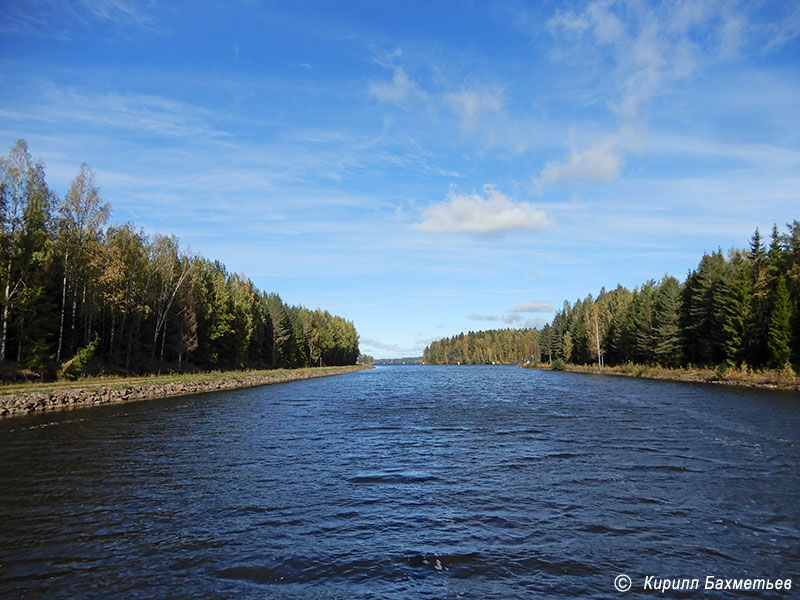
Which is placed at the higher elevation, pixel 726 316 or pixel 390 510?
pixel 726 316

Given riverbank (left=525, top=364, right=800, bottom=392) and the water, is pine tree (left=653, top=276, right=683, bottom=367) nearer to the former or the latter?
riverbank (left=525, top=364, right=800, bottom=392)

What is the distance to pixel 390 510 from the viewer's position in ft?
38.2

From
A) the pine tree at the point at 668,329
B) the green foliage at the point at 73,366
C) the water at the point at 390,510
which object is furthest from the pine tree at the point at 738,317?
the green foliage at the point at 73,366

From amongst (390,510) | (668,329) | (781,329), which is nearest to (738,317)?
(781,329)

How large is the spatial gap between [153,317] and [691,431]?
64.4 meters

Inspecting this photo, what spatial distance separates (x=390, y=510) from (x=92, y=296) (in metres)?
45.4

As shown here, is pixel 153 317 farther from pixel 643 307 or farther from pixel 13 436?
pixel 643 307

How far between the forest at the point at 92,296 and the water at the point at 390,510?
757 inches

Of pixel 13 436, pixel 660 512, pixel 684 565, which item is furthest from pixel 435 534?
pixel 13 436

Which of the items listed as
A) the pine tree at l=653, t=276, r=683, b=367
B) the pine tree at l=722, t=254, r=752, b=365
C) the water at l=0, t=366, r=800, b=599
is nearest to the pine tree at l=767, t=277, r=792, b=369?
the pine tree at l=722, t=254, r=752, b=365

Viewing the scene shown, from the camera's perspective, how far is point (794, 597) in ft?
24.4

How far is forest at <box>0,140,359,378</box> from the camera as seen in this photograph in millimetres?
37219

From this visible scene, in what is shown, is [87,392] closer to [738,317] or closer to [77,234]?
[77,234]

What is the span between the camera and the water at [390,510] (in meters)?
8.12
